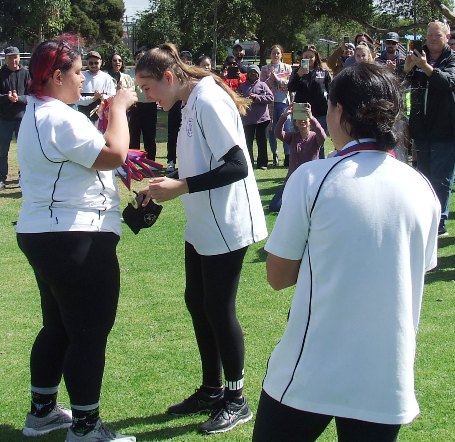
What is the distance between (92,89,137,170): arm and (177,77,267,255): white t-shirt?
31cm

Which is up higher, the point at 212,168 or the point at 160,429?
the point at 212,168

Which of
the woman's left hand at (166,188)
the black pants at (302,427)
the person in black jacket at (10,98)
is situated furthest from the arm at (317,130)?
the black pants at (302,427)

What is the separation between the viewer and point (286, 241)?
2127 mm

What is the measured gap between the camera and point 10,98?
10945mm

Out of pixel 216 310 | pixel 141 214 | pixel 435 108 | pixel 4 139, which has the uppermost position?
pixel 435 108

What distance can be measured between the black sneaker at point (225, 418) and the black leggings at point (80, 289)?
0.62m

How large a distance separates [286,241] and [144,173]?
215 cm

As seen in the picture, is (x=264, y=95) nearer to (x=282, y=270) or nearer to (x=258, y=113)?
(x=258, y=113)

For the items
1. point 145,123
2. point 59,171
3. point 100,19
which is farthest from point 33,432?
point 100,19

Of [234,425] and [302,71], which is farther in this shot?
[302,71]

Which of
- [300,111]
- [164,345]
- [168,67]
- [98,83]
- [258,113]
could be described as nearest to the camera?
[168,67]

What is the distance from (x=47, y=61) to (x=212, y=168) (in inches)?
33.6

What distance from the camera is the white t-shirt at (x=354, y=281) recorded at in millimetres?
2068

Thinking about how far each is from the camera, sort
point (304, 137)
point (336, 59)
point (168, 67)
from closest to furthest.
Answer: point (168, 67), point (304, 137), point (336, 59)
